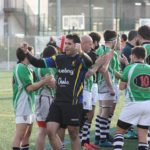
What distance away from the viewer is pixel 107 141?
10.5 metres

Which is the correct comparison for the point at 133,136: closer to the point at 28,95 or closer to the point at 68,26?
the point at 28,95

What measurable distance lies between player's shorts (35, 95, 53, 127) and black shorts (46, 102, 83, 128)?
0.60m

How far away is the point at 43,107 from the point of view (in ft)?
28.6

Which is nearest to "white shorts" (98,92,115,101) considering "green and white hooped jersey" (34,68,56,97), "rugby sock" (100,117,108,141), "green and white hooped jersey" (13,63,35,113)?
"rugby sock" (100,117,108,141)

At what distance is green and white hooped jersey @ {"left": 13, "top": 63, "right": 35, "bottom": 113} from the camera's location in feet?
27.1

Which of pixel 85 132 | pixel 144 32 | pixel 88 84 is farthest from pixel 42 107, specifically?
pixel 144 32

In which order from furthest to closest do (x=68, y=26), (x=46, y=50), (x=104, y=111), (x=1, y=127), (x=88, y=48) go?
(x=68, y=26), (x=1, y=127), (x=104, y=111), (x=88, y=48), (x=46, y=50)

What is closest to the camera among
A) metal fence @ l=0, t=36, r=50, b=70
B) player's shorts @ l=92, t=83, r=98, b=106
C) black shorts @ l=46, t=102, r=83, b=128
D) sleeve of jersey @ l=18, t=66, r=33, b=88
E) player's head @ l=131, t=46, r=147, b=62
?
black shorts @ l=46, t=102, r=83, b=128

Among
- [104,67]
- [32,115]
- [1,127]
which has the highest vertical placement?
[104,67]

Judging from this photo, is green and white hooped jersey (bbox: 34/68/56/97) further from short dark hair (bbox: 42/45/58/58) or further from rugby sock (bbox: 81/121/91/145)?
rugby sock (bbox: 81/121/91/145)

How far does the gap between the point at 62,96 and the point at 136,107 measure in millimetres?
1135

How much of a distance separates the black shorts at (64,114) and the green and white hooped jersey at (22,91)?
45 cm

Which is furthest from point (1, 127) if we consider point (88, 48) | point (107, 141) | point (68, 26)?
point (68, 26)

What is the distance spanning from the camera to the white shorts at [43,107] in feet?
28.6
